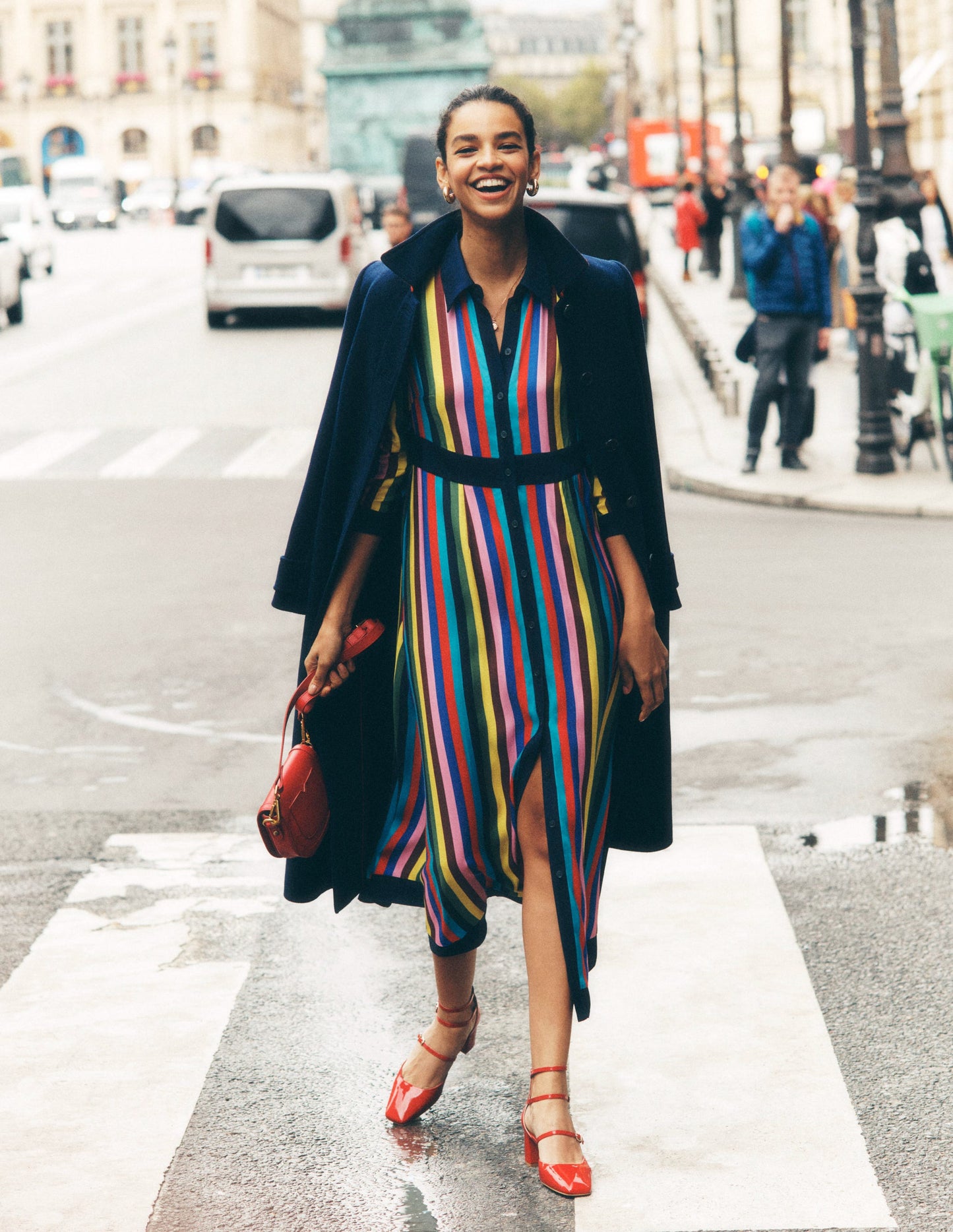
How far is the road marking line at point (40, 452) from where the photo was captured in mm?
13211

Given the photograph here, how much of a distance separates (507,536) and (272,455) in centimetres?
1057

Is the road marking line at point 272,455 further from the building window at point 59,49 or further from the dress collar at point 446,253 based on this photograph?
the building window at point 59,49

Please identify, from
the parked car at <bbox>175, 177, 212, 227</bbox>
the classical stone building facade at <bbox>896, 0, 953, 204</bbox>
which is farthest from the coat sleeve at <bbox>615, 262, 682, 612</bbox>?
the parked car at <bbox>175, 177, 212, 227</bbox>

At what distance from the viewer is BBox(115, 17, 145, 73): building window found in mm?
103438

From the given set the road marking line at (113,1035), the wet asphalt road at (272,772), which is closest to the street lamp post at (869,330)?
the wet asphalt road at (272,772)

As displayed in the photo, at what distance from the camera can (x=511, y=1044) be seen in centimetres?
384

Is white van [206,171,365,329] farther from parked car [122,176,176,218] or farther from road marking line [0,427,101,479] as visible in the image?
parked car [122,176,176,218]

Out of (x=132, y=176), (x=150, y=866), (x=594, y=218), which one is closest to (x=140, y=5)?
(x=132, y=176)

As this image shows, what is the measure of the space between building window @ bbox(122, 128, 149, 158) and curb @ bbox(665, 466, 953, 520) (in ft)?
319

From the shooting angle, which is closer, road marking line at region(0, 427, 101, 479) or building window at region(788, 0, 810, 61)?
road marking line at region(0, 427, 101, 479)

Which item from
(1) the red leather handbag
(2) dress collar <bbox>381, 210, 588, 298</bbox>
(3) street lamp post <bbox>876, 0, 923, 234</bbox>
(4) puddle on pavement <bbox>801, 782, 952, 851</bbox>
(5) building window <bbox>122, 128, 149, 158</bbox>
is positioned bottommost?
(4) puddle on pavement <bbox>801, 782, 952, 851</bbox>

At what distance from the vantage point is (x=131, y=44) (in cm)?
10419

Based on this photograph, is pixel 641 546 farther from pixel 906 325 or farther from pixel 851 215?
pixel 851 215

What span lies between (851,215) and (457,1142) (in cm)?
1360
